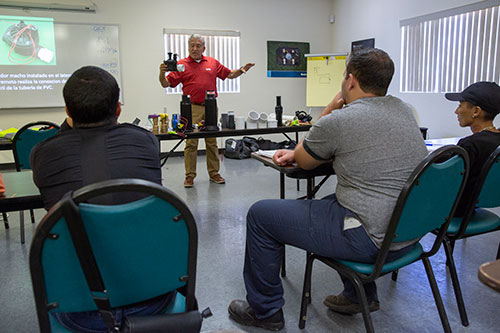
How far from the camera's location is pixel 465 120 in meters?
2.06

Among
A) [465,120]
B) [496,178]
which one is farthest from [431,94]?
[496,178]

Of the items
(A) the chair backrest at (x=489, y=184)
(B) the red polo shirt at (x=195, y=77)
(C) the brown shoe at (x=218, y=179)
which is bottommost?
(C) the brown shoe at (x=218, y=179)

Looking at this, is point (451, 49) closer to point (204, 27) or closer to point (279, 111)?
point (279, 111)

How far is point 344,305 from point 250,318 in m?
0.45

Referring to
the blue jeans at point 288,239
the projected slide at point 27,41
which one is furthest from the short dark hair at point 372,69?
the projected slide at point 27,41

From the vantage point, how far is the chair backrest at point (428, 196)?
130cm

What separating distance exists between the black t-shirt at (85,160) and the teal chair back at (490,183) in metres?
1.39

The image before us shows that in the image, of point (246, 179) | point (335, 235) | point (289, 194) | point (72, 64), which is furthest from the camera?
point (72, 64)

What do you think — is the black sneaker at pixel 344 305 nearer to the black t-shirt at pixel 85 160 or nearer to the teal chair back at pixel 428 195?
the teal chair back at pixel 428 195

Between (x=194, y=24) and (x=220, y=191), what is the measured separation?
10.8ft

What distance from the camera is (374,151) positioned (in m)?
1.41

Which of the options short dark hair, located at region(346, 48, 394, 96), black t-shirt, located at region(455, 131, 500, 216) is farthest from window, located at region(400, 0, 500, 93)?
short dark hair, located at region(346, 48, 394, 96)

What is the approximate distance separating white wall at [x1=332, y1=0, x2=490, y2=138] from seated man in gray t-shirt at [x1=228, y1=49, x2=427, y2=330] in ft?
12.5

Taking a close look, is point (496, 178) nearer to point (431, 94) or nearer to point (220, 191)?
point (220, 191)
